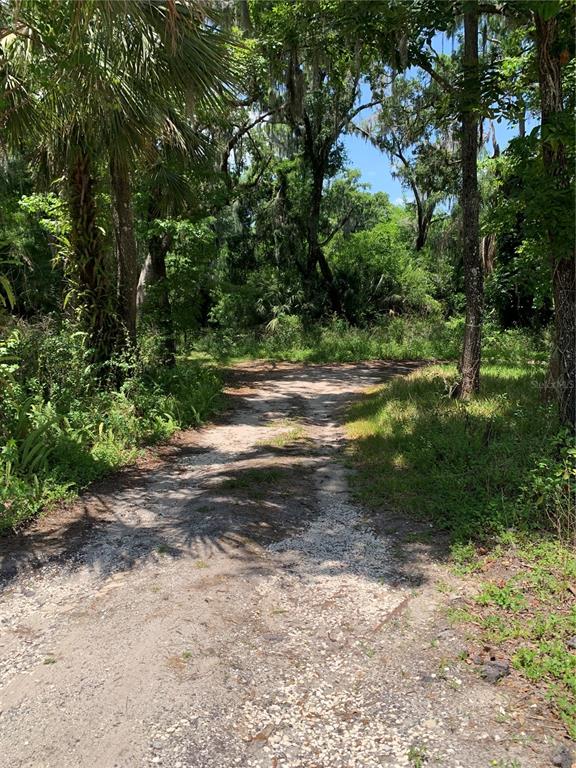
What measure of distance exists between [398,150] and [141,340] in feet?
56.9

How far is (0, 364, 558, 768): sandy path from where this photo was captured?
8.70ft

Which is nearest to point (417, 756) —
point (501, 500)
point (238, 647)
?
point (238, 647)

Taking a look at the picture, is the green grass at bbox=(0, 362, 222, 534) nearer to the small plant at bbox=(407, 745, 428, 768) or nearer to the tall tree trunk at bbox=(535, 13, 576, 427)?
the small plant at bbox=(407, 745, 428, 768)

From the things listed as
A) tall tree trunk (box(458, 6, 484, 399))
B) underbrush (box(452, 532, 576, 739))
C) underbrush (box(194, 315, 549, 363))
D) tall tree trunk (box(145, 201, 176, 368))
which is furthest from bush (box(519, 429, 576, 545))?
underbrush (box(194, 315, 549, 363))

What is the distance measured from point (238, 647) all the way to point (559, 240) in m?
4.65

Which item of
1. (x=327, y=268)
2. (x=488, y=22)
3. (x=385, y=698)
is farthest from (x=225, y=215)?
(x=385, y=698)

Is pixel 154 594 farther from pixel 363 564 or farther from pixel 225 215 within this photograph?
pixel 225 215

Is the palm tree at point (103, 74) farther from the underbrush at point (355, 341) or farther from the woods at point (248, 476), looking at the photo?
the underbrush at point (355, 341)

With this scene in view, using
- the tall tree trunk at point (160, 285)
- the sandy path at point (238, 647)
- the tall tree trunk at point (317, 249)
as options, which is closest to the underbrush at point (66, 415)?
the sandy path at point (238, 647)

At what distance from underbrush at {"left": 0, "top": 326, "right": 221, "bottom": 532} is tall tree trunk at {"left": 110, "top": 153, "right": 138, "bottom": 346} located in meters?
0.77

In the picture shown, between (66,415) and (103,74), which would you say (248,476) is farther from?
(103,74)

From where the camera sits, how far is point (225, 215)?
926 inches

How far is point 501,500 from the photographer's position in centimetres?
501

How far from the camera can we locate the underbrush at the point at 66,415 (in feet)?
18.9
